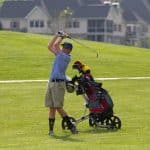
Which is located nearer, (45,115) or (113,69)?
(45,115)

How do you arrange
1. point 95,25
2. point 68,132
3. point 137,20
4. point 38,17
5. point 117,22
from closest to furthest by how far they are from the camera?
point 68,132 < point 95,25 < point 38,17 < point 117,22 < point 137,20

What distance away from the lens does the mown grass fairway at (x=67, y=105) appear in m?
12.6

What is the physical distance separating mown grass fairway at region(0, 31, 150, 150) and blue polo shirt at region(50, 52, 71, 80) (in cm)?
126

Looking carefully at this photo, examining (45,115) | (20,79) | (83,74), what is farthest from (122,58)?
(83,74)

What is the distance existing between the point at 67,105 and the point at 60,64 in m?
6.31

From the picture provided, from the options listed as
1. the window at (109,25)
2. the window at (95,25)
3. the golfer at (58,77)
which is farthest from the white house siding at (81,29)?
the golfer at (58,77)

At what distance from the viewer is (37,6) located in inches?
4577

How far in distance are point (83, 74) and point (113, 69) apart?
73.9 feet

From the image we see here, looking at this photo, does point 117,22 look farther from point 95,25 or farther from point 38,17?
point 38,17

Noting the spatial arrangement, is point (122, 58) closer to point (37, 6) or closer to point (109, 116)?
point (109, 116)

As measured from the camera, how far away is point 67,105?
65.5 feet

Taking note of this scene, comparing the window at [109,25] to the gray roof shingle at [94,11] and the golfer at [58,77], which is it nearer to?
the gray roof shingle at [94,11]

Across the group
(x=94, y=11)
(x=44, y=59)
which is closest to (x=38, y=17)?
(x=94, y=11)

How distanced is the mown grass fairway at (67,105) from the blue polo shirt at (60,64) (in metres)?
1.26
